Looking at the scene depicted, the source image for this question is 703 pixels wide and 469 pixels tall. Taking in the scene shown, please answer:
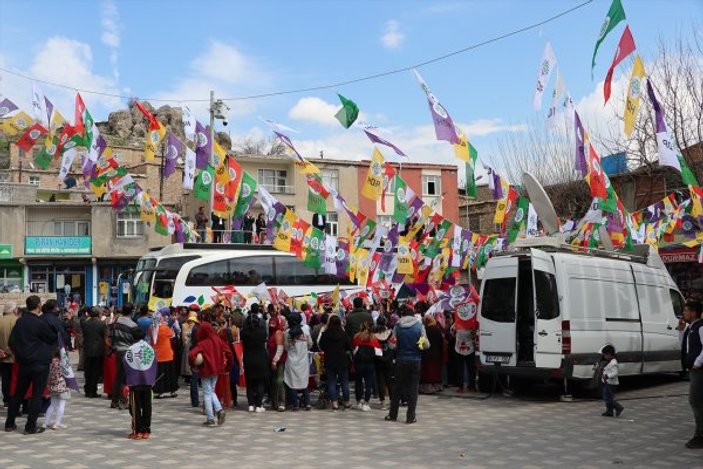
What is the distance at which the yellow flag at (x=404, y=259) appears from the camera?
18.4 m

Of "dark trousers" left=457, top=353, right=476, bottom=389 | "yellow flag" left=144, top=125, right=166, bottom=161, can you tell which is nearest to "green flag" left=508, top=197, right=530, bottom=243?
"dark trousers" left=457, top=353, right=476, bottom=389

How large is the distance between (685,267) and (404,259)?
712 inches

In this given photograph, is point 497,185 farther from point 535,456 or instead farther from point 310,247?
point 535,456

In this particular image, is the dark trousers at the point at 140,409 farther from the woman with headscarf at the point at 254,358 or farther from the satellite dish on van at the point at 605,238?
the satellite dish on van at the point at 605,238

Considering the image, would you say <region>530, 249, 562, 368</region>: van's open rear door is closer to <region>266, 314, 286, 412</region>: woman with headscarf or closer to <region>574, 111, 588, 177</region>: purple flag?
<region>574, 111, 588, 177</region>: purple flag

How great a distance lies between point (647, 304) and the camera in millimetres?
15344

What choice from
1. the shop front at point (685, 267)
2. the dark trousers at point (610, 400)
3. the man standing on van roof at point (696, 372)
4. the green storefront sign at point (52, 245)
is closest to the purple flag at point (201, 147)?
the dark trousers at point (610, 400)

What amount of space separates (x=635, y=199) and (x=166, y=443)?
1147 inches

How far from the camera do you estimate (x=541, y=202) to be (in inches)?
643

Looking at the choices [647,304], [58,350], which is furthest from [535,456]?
[647,304]

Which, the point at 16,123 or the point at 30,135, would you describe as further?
the point at 30,135

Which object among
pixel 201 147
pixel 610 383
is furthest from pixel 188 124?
pixel 610 383

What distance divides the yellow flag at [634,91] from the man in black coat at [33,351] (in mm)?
10182

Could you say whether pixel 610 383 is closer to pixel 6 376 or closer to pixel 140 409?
pixel 140 409
